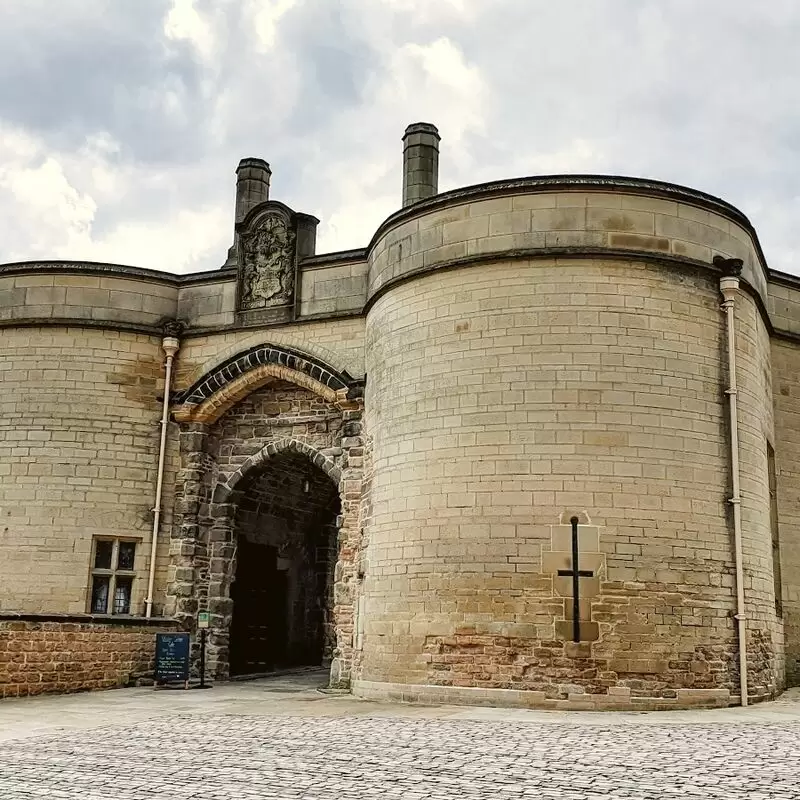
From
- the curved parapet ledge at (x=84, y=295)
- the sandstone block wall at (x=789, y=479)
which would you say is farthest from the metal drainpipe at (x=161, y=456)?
the sandstone block wall at (x=789, y=479)

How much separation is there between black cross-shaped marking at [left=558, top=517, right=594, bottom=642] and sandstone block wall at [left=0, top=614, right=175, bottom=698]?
5.86 meters

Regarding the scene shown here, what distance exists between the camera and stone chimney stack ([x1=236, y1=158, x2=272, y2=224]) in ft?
55.5

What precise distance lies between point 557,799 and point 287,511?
11.4 m

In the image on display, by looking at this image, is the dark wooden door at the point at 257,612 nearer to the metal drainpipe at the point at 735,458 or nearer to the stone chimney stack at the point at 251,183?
the stone chimney stack at the point at 251,183

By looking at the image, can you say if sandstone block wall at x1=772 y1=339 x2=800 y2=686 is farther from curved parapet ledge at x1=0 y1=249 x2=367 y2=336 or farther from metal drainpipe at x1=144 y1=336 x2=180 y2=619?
metal drainpipe at x1=144 y1=336 x2=180 y2=619

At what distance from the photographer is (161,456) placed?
14.8 m

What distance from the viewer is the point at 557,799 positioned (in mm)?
5574

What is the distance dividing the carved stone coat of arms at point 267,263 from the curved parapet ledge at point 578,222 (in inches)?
117

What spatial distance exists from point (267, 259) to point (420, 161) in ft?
10.1

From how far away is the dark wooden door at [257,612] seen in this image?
15617 mm

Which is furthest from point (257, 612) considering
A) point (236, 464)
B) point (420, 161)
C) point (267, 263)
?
point (420, 161)

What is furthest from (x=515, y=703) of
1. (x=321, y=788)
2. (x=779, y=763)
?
(x=321, y=788)

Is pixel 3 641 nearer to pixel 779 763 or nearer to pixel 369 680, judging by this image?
pixel 369 680

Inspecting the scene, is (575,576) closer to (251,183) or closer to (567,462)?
(567,462)
